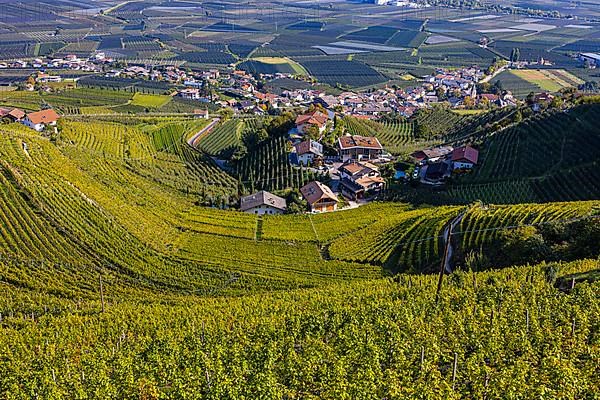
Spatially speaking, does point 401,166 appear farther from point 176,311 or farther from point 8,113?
point 8,113

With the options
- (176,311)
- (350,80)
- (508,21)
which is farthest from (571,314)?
(508,21)

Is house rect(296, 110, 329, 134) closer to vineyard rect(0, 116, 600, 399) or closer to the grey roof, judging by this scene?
the grey roof

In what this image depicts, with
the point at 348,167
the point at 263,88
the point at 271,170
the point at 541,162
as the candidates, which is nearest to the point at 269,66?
the point at 263,88

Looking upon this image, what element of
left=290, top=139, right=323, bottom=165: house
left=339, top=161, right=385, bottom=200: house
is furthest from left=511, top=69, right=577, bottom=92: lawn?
left=339, top=161, right=385, bottom=200: house

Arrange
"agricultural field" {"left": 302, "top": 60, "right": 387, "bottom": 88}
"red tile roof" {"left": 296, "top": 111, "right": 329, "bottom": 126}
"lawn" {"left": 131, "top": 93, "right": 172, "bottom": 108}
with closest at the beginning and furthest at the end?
"red tile roof" {"left": 296, "top": 111, "right": 329, "bottom": 126} → "lawn" {"left": 131, "top": 93, "right": 172, "bottom": 108} → "agricultural field" {"left": 302, "top": 60, "right": 387, "bottom": 88}

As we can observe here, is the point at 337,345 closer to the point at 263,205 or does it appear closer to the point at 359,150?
the point at 263,205

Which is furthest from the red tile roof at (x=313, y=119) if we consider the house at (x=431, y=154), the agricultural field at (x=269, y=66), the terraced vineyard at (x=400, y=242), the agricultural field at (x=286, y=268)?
the agricultural field at (x=269, y=66)
